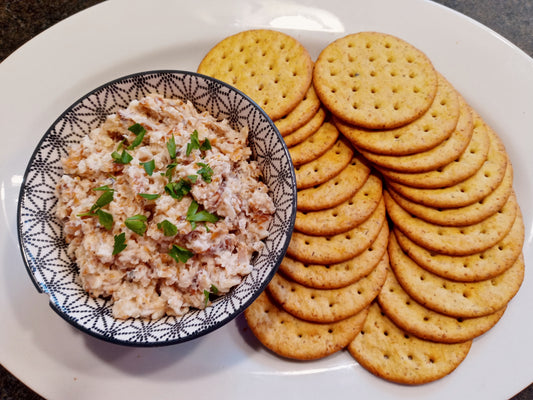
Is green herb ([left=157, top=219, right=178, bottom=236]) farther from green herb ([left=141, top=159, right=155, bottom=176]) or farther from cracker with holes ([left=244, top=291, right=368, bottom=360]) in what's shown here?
cracker with holes ([left=244, top=291, right=368, bottom=360])

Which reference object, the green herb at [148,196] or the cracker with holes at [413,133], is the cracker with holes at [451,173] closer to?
the cracker with holes at [413,133]

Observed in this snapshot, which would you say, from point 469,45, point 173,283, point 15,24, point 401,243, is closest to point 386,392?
point 401,243

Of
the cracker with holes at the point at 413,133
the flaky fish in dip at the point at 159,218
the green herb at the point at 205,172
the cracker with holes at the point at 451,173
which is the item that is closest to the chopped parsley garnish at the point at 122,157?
the flaky fish in dip at the point at 159,218

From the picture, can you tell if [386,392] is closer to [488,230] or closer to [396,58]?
[488,230]

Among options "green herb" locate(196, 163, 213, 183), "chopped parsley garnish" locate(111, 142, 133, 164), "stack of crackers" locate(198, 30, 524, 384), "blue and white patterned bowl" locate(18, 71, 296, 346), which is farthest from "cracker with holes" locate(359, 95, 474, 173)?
"chopped parsley garnish" locate(111, 142, 133, 164)

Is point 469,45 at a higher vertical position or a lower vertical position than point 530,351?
higher
